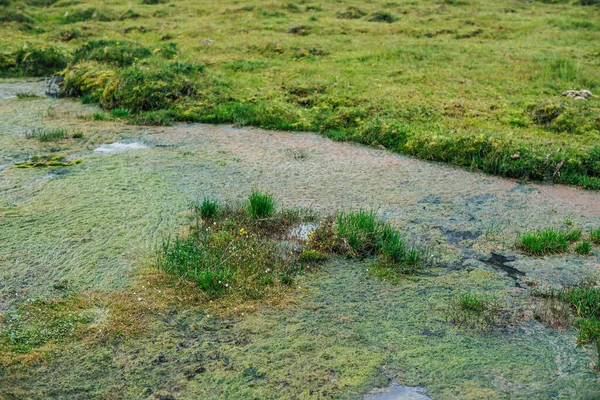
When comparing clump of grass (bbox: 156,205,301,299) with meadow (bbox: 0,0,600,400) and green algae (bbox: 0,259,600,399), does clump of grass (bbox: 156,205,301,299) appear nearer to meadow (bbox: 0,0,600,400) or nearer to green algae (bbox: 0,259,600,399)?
meadow (bbox: 0,0,600,400)

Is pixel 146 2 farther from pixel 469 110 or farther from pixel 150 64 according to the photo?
pixel 469 110

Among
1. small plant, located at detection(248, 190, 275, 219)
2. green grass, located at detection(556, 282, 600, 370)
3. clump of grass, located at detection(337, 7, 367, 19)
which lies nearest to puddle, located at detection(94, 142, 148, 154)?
small plant, located at detection(248, 190, 275, 219)

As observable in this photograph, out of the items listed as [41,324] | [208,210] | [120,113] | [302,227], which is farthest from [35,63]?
[41,324]

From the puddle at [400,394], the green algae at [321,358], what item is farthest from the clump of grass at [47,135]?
the puddle at [400,394]

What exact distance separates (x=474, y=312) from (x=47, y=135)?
6.76 metres

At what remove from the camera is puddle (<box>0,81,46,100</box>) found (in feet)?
39.7

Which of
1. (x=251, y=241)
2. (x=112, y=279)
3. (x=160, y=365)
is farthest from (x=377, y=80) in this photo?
(x=160, y=365)

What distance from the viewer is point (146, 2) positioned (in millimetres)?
22188

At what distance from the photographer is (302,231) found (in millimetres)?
5969

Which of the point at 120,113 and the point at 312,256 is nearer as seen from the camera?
the point at 312,256

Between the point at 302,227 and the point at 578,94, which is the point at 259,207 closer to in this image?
the point at 302,227

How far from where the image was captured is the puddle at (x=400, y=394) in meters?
3.71

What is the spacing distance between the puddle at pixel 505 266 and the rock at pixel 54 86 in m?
9.35

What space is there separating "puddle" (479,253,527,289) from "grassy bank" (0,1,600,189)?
2.43m
